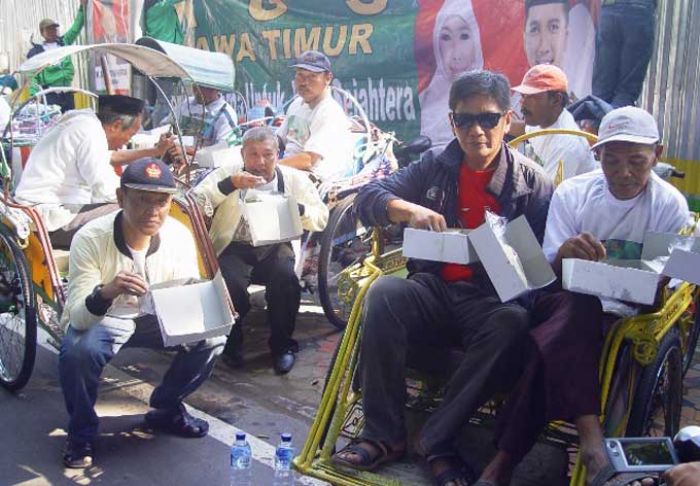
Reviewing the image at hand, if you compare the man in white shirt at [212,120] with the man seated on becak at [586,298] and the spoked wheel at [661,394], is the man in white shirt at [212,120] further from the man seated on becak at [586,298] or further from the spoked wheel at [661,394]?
the spoked wheel at [661,394]

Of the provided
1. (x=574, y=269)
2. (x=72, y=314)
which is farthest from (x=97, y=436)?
(x=574, y=269)

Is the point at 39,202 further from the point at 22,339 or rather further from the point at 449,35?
the point at 449,35

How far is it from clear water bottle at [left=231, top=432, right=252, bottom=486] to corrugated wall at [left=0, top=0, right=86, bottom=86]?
13.6m

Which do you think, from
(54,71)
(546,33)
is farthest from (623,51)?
(54,71)

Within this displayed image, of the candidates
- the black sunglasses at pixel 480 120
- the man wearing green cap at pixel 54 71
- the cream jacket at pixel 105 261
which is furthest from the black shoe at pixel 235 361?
the man wearing green cap at pixel 54 71

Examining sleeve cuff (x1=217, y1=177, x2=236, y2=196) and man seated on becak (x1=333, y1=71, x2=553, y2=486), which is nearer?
man seated on becak (x1=333, y1=71, x2=553, y2=486)

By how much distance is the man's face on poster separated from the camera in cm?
630

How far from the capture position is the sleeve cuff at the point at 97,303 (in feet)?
10.4

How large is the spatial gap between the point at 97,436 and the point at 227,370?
109 cm

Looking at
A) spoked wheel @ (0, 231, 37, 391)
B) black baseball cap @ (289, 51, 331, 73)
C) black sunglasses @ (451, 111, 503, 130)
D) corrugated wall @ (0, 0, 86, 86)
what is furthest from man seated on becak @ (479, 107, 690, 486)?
corrugated wall @ (0, 0, 86, 86)

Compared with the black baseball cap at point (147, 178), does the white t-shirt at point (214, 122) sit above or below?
above

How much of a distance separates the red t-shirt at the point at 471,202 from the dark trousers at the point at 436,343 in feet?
0.25

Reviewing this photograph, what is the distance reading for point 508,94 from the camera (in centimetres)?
308

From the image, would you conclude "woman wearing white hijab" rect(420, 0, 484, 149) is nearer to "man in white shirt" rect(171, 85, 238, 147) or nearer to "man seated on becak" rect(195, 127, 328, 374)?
"man in white shirt" rect(171, 85, 238, 147)
